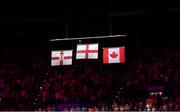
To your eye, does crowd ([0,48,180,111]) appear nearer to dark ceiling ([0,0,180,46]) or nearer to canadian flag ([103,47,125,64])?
canadian flag ([103,47,125,64])

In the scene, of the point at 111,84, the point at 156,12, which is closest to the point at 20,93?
the point at 111,84

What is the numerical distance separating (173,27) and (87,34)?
345 centimetres

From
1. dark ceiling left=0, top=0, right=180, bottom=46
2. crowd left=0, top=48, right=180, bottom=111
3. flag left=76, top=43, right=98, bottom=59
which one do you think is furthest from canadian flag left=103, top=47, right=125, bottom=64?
dark ceiling left=0, top=0, right=180, bottom=46

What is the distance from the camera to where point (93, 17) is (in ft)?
51.4

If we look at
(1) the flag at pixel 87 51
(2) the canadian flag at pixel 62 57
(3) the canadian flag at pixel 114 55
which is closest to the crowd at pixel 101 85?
Answer: (2) the canadian flag at pixel 62 57

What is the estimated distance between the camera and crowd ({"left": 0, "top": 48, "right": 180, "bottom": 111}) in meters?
13.2

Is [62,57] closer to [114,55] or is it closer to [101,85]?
[114,55]

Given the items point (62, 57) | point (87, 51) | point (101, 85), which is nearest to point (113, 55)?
point (87, 51)

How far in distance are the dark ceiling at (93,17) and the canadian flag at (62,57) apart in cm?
388

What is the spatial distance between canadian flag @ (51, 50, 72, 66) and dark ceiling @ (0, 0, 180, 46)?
3883 millimetres

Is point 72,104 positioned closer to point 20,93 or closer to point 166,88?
point 20,93

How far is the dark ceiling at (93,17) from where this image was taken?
49.9ft

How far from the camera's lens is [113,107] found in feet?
41.9

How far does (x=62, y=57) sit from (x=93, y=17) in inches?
165
